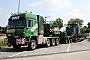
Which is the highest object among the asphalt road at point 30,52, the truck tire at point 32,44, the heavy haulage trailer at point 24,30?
the heavy haulage trailer at point 24,30

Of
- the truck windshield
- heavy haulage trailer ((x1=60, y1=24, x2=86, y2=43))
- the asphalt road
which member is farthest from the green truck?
heavy haulage trailer ((x1=60, y1=24, x2=86, y2=43))

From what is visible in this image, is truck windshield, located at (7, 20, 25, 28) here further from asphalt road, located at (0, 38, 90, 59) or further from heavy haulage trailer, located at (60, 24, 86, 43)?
heavy haulage trailer, located at (60, 24, 86, 43)

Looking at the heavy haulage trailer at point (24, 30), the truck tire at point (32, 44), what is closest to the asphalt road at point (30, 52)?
the truck tire at point (32, 44)

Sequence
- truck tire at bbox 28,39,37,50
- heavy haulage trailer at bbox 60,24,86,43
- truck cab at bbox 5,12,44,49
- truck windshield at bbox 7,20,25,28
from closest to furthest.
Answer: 1. truck cab at bbox 5,12,44,49
2. truck windshield at bbox 7,20,25,28
3. truck tire at bbox 28,39,37,50
4. heavy haulage trailer at bbox 60,24,86,43

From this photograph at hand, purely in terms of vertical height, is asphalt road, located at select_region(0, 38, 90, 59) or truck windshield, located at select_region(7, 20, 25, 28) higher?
truck windshield, located at select_region(7, 20, 25, 28)

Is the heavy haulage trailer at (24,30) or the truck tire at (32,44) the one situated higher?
the heavy haulage trailer at (24,30)

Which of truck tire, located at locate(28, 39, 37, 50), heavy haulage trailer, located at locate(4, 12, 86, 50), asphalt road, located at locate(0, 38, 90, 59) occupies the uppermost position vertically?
heavy haulage trailer, located at locate(4, 12, 86, 50)

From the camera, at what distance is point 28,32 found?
48.0 ft

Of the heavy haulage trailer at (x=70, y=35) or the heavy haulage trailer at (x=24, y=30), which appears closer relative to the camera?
the heavy haulage trailer at (x=24, y=30)

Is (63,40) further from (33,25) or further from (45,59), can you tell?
(45,59)

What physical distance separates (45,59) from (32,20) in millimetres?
6029

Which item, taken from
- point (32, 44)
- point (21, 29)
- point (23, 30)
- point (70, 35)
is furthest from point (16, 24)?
point (70, 35)

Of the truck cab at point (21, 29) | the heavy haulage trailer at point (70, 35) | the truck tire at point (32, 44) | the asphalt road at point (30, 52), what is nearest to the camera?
the asphalt road at point (30, 52)

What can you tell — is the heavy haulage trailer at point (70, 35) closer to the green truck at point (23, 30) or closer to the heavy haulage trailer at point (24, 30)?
the heavy haulage trailer at point (24, 30)
